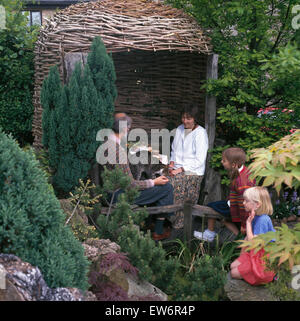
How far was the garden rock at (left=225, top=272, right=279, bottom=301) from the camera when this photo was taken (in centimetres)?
382

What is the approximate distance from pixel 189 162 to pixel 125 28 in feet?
6.82

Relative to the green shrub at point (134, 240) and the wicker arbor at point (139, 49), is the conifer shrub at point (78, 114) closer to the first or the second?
the wicker arbor at point (139, 49)

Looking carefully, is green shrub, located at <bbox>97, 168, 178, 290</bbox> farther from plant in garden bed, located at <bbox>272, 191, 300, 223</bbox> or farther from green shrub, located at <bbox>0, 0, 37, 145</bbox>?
green shrub, located at <bbox>0, 0, 37, 145</bbox>

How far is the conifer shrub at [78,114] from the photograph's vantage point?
466 centimetres

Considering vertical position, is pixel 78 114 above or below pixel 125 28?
below

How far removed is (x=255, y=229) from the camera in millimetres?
3959

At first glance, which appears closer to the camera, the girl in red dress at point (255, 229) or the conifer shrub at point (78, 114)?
the girl in red dress at point (255, 229)

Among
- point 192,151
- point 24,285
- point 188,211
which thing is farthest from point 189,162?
point 24,285

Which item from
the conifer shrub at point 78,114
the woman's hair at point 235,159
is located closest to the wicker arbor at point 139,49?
the conifer shrub at point 78,114

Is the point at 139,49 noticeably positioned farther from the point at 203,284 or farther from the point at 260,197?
the point at 203,284

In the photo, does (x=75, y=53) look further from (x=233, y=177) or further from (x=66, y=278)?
(x=66, y=278)

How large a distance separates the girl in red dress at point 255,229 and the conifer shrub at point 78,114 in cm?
196
